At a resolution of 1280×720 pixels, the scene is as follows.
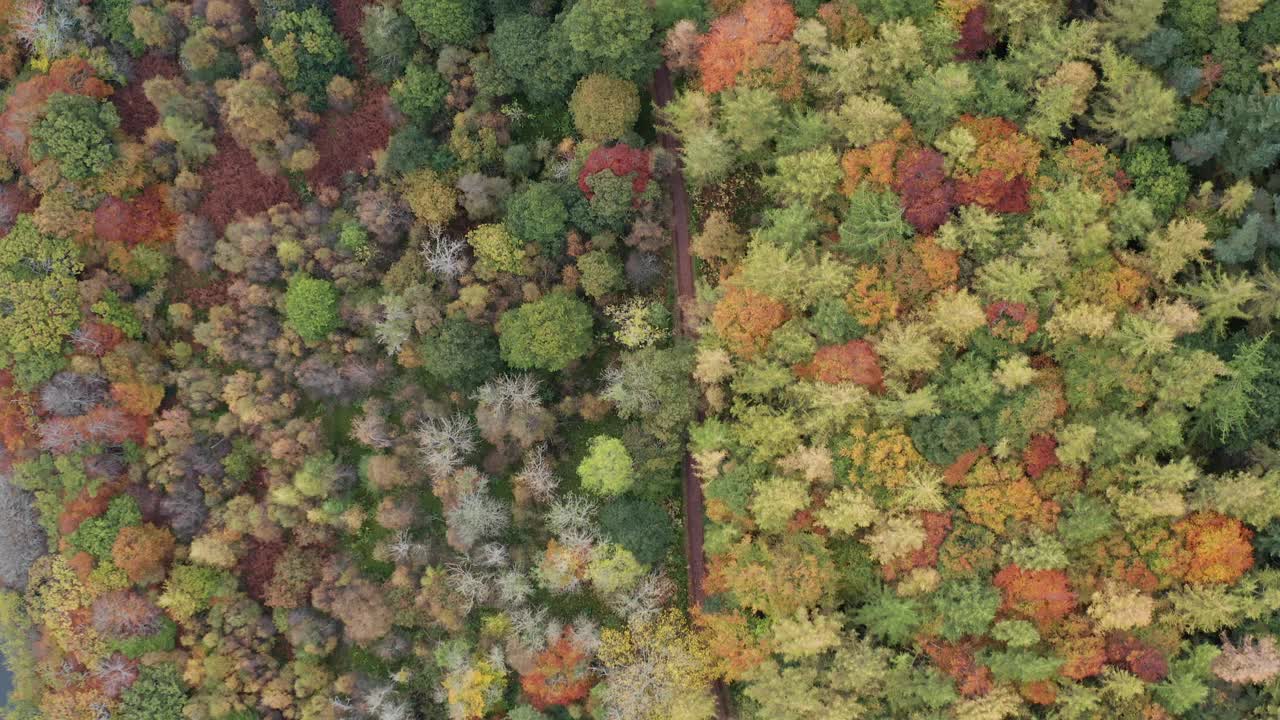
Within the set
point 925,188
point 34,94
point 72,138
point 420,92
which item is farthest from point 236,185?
point 925,188

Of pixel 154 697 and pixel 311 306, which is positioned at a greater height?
pixel 311 306

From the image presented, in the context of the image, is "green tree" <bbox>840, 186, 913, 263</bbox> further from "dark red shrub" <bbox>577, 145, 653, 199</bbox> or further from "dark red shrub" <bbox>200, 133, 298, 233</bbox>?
"dark red shrub" <bbox>200, 133, 298, 233</bbox>

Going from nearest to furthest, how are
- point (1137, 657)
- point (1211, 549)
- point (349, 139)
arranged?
point (1211, 549)
point (1137, 657)
point (349, 139)

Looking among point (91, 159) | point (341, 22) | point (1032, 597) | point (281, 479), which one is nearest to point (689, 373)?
point (1032, 597)

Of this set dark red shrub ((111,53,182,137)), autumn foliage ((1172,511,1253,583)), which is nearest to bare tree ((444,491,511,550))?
dark red shrub ((111,53,182,137))

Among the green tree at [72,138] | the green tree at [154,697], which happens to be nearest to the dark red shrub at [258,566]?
the green tree at [154,697]

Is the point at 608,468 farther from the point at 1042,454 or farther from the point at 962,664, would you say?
the point at 1042,454

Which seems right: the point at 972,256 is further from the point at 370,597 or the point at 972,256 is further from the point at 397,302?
the point at 370,597
